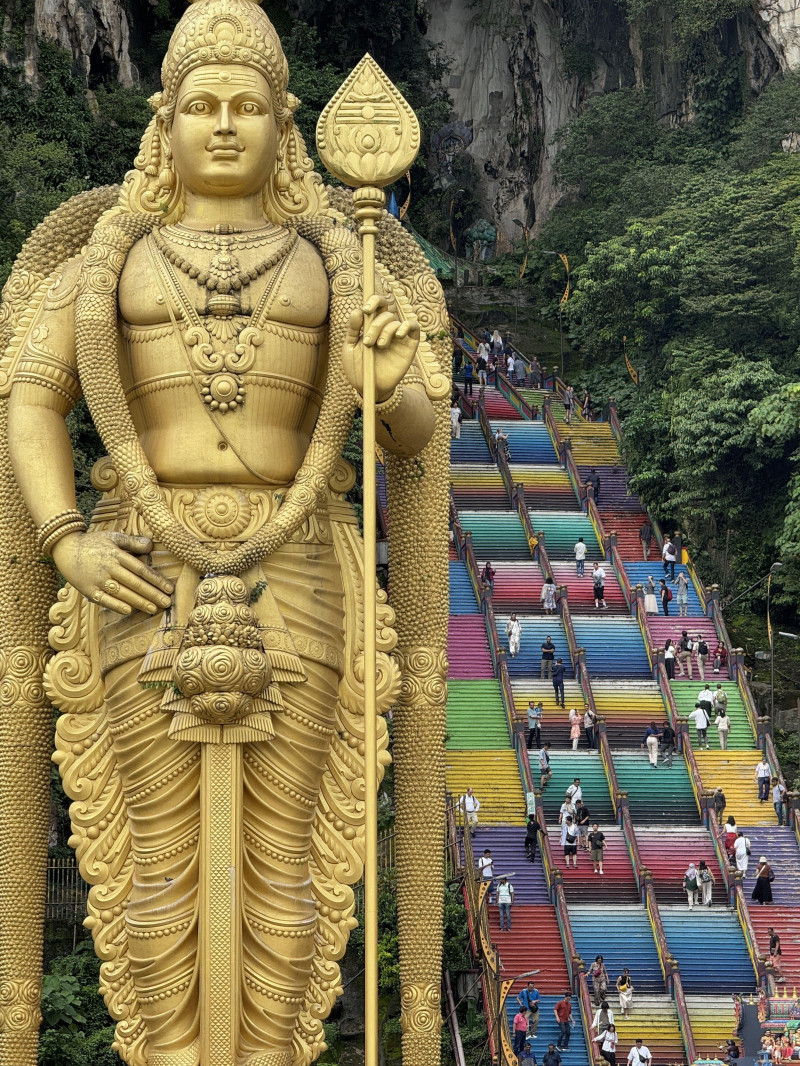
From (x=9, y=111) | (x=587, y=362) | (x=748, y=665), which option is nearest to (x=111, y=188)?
(x=9, y=111)

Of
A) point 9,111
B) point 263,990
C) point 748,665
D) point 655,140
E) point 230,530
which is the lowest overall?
point 263,990

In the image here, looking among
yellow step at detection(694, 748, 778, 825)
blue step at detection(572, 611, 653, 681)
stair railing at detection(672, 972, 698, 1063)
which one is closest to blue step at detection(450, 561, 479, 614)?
blue step at detection(572, 611, 653, 681)

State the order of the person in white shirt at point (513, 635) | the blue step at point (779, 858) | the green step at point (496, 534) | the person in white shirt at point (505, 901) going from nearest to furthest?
the person in white shirt at point (505, 901)
the blue step at point (779, 858)
the person in white shirt at point (513, 635)
the green step at point (496, 534)

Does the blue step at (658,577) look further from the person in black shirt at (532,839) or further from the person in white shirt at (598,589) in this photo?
the person in black shirt at (532,839)

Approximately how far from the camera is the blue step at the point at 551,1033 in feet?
72.6

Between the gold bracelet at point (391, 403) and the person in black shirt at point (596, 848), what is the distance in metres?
15.0

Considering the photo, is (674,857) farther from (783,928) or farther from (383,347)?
(383,347)

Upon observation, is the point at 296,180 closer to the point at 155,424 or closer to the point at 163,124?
the point at 163,124

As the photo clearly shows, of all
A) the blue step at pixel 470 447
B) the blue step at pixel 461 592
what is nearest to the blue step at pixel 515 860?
the blue step at pixel 461 592

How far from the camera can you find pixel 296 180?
11.5 metres

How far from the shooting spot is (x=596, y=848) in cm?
2520

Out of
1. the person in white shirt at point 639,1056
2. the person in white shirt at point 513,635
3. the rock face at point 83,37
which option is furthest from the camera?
the rock face at point 83,37

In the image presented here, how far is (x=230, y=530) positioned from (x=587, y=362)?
33.7 m

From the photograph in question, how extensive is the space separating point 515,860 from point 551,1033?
10.5 ft
